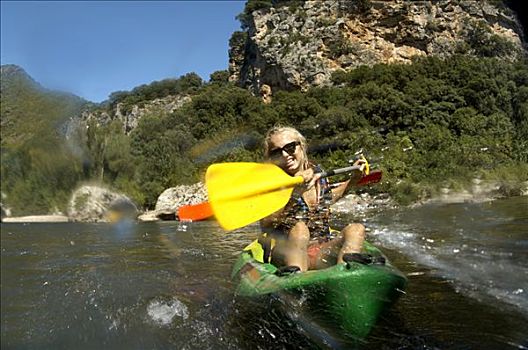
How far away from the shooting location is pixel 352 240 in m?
2.62

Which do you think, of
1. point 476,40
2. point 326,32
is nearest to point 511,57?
point 476,40

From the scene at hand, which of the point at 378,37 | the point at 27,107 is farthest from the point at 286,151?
the point at 378,37

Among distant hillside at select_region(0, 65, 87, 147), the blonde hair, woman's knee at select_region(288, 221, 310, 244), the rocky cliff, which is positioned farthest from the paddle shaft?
the rocky cliff

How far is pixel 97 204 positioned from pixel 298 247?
1063mm

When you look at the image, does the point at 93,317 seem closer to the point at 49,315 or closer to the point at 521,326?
the point at 49,315

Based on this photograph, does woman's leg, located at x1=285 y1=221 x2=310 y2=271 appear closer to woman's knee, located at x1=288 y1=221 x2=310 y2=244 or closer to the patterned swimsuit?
woman's knee, located at x1=288 y1=221 x2=310 y2=244

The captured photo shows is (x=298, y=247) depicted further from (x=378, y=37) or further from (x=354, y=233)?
(x=378, y=37)

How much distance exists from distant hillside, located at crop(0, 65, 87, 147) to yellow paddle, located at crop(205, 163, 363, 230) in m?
0.93

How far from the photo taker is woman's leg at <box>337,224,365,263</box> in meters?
2.60

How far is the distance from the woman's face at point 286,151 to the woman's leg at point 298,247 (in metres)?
0.44

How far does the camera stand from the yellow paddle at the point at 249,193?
282 cm

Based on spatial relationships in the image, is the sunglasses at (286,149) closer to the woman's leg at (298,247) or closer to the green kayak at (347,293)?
the woman's leg at (298,247)

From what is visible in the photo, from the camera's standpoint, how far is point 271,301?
2.41 m

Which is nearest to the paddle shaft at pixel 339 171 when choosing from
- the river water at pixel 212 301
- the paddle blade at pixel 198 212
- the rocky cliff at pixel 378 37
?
the paddle blade at pixel 198 212
